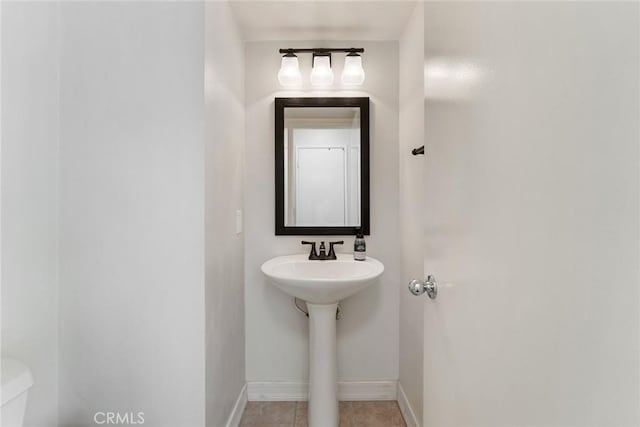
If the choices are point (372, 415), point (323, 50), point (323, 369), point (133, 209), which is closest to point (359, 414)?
point (372, 415)

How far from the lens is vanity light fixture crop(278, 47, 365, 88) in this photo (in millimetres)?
2049

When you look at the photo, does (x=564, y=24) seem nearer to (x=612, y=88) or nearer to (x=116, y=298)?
(x=612, y=88)

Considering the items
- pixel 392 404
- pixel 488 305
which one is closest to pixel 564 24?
pixel 488 305

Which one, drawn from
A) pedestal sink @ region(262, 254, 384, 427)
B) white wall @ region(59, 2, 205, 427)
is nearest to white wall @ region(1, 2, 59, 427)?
white wall @ region(59, 2, 205, 427)

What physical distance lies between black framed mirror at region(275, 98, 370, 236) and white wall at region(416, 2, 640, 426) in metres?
1.28

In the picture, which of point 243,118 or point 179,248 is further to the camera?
point 243,118

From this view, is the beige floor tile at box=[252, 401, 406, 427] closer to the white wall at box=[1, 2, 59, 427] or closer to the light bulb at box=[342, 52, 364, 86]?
the white wall at box=[1, 2, 59, 427]

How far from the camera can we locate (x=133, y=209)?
4.58ft

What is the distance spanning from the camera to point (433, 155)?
99 centimetres


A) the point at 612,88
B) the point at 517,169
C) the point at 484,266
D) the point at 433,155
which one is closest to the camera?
the point at 612,88

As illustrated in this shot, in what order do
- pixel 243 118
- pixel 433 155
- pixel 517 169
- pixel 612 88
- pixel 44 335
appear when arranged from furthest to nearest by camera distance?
pixel 243 118, pixel 44 335, pixel 433 155, pixel 517 169, pixel 612 88

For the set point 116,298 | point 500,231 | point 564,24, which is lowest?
point 116,298

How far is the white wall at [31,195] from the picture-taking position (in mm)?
1168

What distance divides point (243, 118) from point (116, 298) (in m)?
1.19
